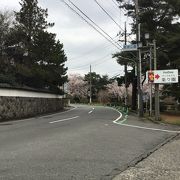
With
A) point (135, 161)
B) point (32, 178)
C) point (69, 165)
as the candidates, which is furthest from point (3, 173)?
point (135, 161)

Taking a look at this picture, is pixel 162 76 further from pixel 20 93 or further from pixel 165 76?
pixel 20 93

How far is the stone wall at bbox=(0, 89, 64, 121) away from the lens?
30.8 metres

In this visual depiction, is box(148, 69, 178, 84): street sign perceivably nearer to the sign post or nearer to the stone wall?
the sign post

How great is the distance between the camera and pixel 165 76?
33.2 metres

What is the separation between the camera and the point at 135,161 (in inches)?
420

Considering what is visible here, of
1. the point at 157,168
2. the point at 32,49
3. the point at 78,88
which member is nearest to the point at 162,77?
the point at 32,49

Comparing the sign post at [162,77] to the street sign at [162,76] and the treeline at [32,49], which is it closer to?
the street sign at [162,76]

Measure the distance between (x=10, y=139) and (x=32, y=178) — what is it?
281 inches

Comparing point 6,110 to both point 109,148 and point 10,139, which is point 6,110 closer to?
point 10,139

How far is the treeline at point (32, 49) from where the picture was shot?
4225 centimetres

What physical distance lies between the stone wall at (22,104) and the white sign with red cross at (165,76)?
38.8ft

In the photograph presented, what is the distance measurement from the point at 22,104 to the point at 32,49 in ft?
34.6

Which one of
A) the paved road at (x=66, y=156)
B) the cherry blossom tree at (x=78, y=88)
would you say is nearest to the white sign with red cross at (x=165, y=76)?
the paved road at (x=66, y=156)

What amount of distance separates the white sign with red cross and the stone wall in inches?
466
